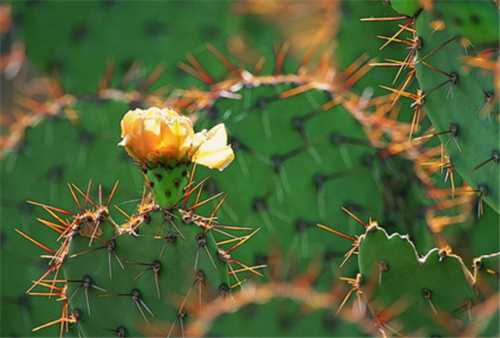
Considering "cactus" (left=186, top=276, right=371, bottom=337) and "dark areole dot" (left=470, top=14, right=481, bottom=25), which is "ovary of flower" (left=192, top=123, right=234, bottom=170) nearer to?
"cactus" (left=186, top=276, right=371, bottom=337)

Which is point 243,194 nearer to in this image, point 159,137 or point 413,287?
point 413,287

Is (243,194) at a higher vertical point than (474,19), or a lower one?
lower

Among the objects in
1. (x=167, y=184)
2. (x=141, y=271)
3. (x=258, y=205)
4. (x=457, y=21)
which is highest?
(x=457, y=21)

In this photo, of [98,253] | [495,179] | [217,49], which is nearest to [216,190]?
[98,253]

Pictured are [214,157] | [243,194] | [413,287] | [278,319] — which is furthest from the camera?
[243,194]

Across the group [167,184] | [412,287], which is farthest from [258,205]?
[167,184]

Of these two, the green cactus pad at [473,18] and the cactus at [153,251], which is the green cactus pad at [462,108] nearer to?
the green cactus pad at [473,18]

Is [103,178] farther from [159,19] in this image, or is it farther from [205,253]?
[159,19]

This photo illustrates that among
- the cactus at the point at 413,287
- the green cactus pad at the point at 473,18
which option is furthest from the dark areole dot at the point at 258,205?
the green cactus pad at the point at 473,18
